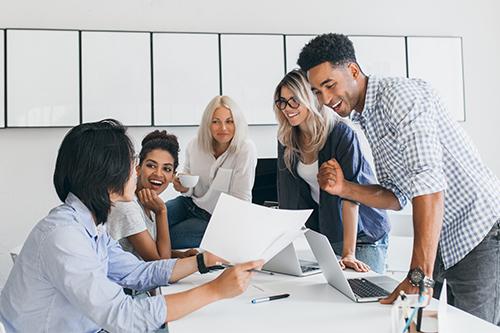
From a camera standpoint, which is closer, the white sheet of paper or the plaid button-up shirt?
the white sheet of paper

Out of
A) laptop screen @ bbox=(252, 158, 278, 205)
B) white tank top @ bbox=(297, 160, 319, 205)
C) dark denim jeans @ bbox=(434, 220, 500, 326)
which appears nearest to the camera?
dark denim jeans @ bbox=(434, 220, 500, 326)

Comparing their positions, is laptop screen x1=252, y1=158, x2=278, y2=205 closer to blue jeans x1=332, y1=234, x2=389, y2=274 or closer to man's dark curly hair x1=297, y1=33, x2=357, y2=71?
blue jeans x1=332, y1=234, x2=389, y2=274

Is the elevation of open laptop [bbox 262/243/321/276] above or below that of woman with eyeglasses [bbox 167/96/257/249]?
below

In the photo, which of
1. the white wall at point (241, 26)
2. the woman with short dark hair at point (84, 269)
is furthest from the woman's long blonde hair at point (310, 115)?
the white wall at point (241, 26)

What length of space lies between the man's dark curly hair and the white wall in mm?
2129

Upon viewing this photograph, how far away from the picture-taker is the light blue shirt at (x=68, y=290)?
1272mm

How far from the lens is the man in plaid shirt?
4.74ft

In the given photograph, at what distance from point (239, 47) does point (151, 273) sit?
2429 millimetres

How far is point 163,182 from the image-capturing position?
90.9 inches

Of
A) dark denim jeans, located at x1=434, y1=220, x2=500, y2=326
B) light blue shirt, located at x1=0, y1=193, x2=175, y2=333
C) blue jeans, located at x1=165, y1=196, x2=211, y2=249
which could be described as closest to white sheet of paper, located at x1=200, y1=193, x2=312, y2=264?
light blue shirt, located at x1=0, y1=193, x2=175, y2=333

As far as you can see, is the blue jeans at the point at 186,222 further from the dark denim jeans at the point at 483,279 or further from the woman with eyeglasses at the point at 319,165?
the dark denim jeans at the point at 483,279

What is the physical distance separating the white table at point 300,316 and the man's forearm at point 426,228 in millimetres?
113

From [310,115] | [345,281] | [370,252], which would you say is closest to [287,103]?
[310,115]

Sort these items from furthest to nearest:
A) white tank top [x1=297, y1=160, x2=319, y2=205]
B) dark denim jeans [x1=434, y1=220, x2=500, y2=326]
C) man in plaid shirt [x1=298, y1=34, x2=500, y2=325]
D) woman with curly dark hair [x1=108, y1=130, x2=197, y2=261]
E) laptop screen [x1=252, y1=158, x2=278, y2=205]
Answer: laptop screen [x1=252, y1=158, x2=278, y2=205]
white tank top [x1=297, y1=160, x2=319, y2=205]
woman with curly dark hair [x1=108, y1=130, x2=197, y2=261]
dark denim jeans [x1=434, y1=220, x2=500, y2=326]
man in plaid shirt [x1=298, y1=34, x2=500, y2=325]
